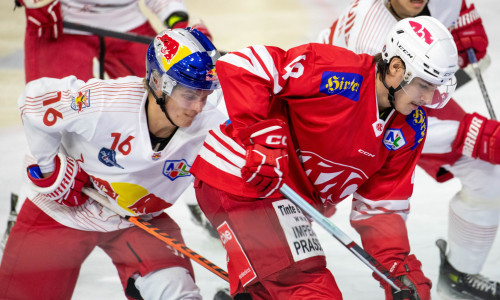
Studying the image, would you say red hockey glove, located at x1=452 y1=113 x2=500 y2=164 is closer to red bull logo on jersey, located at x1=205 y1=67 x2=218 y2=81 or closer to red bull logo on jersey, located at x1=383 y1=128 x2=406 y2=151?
red bull logo on jersey, located at x1=383 y1=128 x2=406 y2=151

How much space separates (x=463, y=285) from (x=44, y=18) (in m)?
1.77

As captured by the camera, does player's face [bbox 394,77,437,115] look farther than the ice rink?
No

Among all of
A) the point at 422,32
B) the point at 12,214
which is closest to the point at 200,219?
the point at 12,214

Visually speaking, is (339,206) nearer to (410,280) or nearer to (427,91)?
(410,280)

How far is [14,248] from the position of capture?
2.56m

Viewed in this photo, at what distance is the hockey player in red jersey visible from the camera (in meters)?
2.15

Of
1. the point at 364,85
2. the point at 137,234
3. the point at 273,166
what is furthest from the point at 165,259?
the point at 364,85

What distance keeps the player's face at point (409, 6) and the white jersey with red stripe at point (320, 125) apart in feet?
2.20

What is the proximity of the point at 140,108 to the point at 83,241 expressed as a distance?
0.46 metres

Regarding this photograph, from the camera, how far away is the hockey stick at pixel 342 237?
2.24 m

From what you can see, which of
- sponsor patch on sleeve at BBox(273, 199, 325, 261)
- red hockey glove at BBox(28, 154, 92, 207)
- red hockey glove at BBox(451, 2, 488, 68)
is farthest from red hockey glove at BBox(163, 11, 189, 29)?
sponsor patch on sleeve at BBox(273, 199, 325, 261)

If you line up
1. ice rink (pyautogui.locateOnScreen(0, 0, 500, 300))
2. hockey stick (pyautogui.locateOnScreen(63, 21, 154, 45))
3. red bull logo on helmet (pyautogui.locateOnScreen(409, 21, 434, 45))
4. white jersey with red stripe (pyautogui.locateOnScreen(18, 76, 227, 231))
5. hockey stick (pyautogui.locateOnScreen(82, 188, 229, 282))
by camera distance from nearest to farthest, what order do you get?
red bull logo on helmet (pyautogui.locateOnScreen(409, 21, 434, 45)) < white jersey with red stripe (pyautogui.locateOnScreen(18, 76, 227, 231)) < hockey stick (pyautogui.locateOnScreen(82, 188, 229, 282)) < ice rink (pyautogui.locateOnScreen(0, 0, 500, 300)) < hockey stick (pyautogui.locateOnScreen(63, 21, 154, 45))

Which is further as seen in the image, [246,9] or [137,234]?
[246,9]

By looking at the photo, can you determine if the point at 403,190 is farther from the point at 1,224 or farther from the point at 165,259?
the point at 1,224
